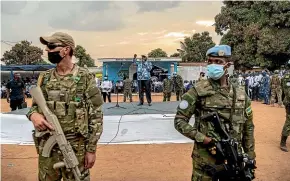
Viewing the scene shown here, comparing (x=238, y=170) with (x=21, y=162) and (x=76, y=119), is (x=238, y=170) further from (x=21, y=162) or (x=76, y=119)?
(x=21, y=162)

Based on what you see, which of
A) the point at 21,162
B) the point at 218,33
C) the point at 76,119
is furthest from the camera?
the point at 218,33

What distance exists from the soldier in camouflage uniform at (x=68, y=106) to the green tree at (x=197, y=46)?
4421 cm

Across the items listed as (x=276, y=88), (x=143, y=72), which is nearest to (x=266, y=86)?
(x=276, y=88)

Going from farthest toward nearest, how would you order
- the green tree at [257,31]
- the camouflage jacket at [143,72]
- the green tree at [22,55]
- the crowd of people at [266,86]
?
1. the green tree at [22,55]
2. the green tree at [257,31]
3. the crowd of people at [266,86]
4. the camouflage jacket at [143,72]

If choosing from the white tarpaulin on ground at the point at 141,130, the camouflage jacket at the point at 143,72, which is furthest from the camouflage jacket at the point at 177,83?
the white tarpaulin on ground at the point at 141,130

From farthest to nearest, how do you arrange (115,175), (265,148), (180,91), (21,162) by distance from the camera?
(180,91)
(265,148)
(21,162)
(115,175)

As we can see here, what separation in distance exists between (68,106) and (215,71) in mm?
1224

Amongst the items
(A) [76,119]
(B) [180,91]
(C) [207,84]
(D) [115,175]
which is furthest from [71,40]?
(B) [180,91]

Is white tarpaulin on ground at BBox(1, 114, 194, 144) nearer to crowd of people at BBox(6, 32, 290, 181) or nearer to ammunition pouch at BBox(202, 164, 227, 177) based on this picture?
crowd of people at BBox(6, 32, 290, 181)

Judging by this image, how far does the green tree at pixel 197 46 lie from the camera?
4665cm

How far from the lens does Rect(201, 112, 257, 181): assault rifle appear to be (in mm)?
2625

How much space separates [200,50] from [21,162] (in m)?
42.0

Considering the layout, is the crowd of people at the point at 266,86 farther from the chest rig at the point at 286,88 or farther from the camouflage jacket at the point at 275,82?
the chest rig at the point at 286,88

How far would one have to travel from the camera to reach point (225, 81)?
2.96m
